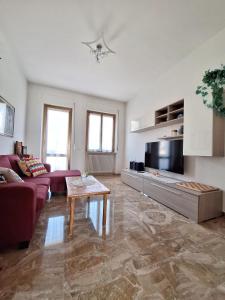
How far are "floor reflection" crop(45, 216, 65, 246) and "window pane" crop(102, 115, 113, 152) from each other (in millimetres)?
3507

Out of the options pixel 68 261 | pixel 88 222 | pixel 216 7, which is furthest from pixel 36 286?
pixel 216 7

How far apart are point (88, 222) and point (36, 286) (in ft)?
3.23

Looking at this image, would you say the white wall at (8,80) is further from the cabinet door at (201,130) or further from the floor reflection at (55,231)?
the cabinet door at (201,130)

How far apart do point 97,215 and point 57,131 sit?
342cm

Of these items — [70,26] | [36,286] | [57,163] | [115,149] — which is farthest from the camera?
[115,149]

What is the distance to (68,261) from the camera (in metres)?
1.30

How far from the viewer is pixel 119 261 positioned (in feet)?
4.30

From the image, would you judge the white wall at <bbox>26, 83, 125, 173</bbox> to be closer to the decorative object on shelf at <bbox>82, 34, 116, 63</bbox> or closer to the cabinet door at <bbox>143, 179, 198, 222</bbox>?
the decorative object on shelf at <bbox>82, 34, 116, 63</bbox>

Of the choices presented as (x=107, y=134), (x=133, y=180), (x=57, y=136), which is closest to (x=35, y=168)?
(x=57, y=136)

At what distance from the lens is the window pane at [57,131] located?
15.3 ft

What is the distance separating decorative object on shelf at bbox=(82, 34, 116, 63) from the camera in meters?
2.54

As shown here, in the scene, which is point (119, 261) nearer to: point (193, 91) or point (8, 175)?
point (8, 175)

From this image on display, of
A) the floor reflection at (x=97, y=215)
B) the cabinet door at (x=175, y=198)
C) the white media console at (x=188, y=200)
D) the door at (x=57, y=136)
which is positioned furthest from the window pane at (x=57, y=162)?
the white media console at (x=188, y=200)

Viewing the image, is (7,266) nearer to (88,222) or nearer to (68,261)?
(68,261)
